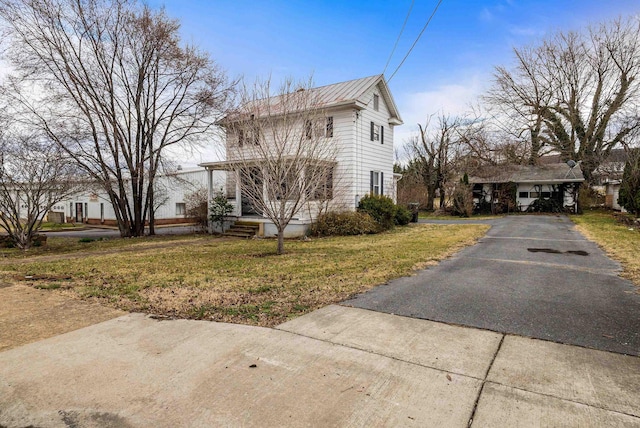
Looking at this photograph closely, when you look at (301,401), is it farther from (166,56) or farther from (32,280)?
(166,56)

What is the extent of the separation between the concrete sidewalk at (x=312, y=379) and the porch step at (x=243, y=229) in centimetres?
1087

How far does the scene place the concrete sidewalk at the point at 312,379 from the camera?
7.74 feet

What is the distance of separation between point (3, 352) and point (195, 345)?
1.82 metres

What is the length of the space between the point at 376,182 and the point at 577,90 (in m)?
21.3

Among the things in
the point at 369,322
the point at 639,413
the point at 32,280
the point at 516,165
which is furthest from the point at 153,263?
the point at 516,165

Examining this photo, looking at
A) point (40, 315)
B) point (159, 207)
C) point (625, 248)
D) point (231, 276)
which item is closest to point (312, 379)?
point (40, 315)

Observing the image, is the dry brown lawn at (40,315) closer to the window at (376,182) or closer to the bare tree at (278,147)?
the bare tree at (278,147)

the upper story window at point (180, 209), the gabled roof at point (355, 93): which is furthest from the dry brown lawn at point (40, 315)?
the upper story window at point (180, 209)

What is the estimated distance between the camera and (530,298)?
509 cm

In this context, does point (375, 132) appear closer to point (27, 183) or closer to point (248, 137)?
point (248, 137)

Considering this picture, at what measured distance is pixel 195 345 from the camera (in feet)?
11.5

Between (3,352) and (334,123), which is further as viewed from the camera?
(334,123)

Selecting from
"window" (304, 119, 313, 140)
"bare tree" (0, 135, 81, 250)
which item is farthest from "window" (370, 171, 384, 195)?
"bare tree" (0, 135, 81, 250)

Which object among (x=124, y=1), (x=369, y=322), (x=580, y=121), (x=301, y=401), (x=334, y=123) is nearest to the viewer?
(x=301, y=401)
